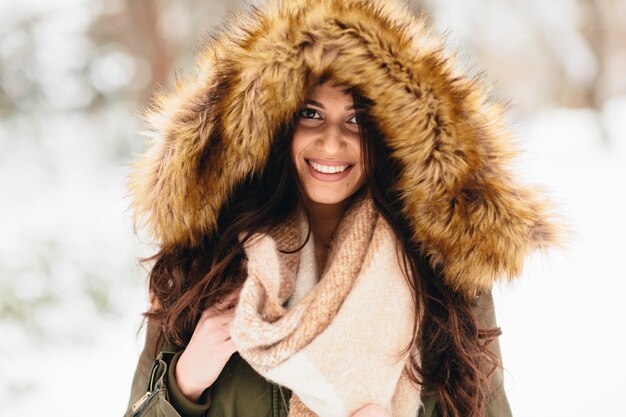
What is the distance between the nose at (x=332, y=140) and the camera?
1.55m

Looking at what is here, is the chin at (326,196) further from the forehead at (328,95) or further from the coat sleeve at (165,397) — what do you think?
the coat sleeve at (165,397)

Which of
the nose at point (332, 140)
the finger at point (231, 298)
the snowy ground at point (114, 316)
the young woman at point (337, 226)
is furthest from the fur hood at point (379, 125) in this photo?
the snowy ground at point (114, 316)

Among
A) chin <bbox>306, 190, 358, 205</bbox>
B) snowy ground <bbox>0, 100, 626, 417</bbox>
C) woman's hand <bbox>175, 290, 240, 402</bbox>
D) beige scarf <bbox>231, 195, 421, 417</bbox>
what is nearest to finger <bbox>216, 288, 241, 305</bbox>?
woman's hand <bbox>175, 290, 240, 402</bbox>

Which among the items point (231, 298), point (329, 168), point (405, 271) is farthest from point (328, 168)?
point (231, 298)

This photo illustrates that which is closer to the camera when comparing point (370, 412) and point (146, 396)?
point (370, 412)

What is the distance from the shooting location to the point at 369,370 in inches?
57.8

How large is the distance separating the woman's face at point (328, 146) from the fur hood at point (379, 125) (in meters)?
0.09

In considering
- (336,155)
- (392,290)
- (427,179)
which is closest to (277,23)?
(336,155)

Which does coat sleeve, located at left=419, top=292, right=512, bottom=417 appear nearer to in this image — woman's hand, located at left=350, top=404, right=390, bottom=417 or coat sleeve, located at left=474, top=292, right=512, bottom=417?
coat sleeve, located at left=474, top=292, right=512, bottom=417

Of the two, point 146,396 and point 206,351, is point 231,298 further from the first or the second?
point 146,396

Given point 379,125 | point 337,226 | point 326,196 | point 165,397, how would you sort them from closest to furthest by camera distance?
point 379,125, point 165,397, point 326,196, point 337,226

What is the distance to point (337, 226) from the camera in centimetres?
180

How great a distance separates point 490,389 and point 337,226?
643 millimetres

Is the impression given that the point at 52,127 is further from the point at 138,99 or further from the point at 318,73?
the point at 318,73
